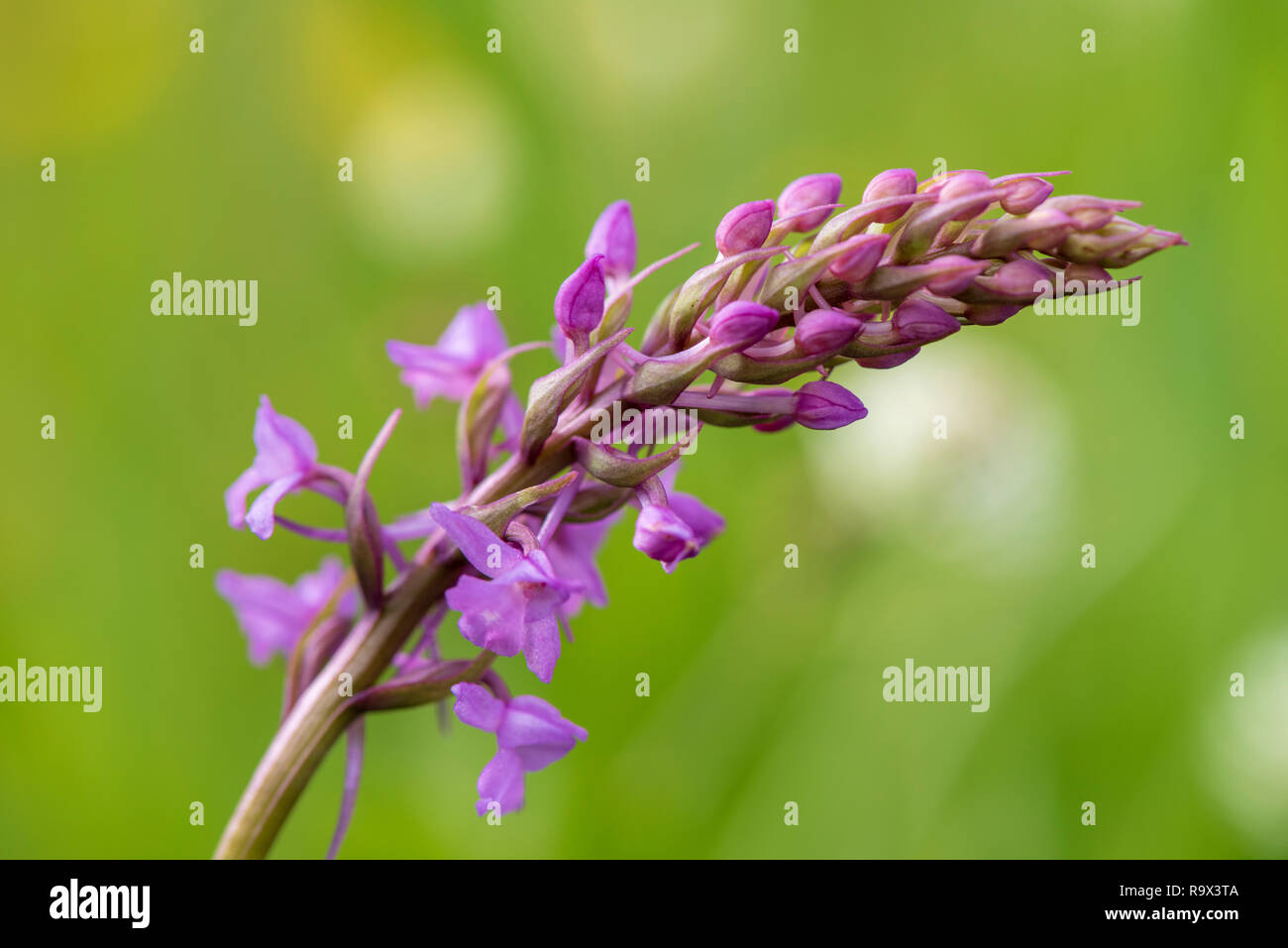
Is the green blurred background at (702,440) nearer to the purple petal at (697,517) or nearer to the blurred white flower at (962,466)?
the blurred white flower at (962,466)

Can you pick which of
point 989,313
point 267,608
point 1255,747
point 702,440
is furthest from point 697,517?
point 1255,747

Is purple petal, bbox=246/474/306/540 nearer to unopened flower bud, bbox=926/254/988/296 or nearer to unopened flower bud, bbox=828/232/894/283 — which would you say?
unopened flower bud, bbox=828/232/894/283

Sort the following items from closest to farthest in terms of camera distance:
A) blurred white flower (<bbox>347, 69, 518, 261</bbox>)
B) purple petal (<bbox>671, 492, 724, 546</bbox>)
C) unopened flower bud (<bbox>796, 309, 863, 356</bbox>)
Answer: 1. unopened flower bud (<bbox>796, 309, 863, 356</bbox>)
2. purple petal (<bbox>671, 492, 724, 546</bbox>)
3. blurred white flower (<bbox>347, 69, 518, 261</bbox>)

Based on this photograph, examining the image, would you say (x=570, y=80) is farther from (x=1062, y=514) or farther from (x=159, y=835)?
(x=159, y=835)

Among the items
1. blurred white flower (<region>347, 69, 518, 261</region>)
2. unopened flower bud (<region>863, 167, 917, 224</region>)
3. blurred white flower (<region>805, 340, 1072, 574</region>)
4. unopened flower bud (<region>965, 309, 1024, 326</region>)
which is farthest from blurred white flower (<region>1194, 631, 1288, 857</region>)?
Result: blurred white flower (<region>347, 69, 518, 261</region>)

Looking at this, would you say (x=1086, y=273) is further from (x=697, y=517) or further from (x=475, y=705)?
(x=475, y=705)

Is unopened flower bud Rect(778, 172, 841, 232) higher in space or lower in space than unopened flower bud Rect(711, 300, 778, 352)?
higher

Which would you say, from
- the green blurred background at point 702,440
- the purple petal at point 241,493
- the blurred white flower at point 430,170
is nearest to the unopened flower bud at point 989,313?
the purple petal at point 241,493
